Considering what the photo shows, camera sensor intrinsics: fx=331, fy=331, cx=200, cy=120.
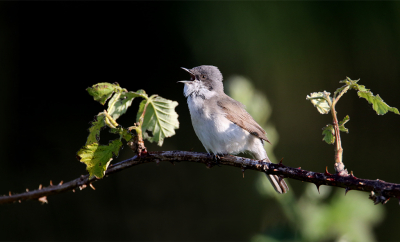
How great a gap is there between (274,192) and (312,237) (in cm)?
29

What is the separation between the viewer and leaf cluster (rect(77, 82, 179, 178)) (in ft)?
4.08

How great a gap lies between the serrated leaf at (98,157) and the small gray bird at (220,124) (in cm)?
129

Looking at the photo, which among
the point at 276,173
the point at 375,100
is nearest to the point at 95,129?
the point at 276,173

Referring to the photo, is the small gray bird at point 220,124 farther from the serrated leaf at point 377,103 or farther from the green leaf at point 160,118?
the serrated leaf at point 377,103

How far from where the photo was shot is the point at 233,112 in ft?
8.61

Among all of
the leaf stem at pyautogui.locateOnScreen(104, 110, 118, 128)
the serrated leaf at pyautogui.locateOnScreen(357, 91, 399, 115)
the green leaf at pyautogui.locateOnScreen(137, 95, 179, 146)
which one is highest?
the serrated leaf at pyautogui.locateOnScreen(357, 91, 399, 115)

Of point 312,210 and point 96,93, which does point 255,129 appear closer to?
point 312,210

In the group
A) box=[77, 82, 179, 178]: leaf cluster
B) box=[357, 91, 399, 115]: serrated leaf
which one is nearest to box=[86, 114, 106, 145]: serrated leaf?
box=[77, 82, 179, 178]: leaf cluster

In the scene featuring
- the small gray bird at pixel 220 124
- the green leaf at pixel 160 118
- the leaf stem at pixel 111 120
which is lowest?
the leaf stem at pixel 111 120

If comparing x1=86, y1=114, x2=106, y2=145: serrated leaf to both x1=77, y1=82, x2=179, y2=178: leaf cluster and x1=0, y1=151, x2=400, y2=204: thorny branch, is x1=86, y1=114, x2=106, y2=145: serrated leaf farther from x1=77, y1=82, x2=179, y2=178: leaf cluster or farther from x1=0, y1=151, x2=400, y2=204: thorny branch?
x1=0, y1=151, x2=400, y2=204: thorny branch

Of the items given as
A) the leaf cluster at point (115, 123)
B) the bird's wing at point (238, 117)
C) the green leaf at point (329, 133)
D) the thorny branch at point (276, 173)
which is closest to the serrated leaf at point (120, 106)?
the leaf cluster at point (115, 123)

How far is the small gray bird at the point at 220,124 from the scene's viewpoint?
2477mm

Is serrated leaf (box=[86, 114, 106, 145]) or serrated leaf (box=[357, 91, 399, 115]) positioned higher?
serrated leaf (box=[357, 91, 399, 115])

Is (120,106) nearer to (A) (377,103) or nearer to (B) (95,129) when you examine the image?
(B) (95,129)
